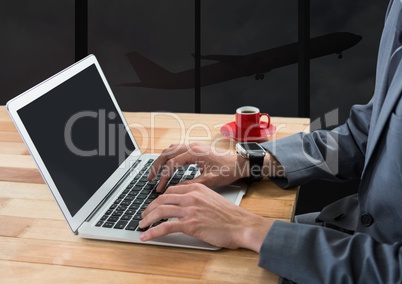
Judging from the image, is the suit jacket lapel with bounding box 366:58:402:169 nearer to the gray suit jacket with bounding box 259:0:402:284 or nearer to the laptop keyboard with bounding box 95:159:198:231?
the gray suit jacket with bounding box 259:0:402:284

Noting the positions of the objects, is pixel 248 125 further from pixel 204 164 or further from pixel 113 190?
pixel 113 190

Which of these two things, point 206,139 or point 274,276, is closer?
point 274,276

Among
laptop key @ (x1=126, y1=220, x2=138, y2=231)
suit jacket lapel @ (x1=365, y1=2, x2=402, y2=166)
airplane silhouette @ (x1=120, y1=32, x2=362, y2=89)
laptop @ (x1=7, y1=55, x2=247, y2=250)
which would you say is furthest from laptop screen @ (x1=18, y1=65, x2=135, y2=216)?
airplane silhouette @ (x1=120, y1=32, x2=362, y2=89)

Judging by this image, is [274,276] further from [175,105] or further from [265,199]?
[175,105]

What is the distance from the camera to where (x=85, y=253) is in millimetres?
1167

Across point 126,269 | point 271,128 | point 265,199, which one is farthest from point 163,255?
point 271,128

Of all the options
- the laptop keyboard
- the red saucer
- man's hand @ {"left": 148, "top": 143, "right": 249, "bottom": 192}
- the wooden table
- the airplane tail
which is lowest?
the wooden table

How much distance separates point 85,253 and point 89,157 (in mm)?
285

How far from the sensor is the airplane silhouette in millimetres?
3344

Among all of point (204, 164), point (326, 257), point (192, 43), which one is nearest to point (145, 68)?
point (192, 43)

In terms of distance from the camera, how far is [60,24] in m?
3.58

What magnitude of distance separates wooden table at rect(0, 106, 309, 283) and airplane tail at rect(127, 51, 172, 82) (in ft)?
6.98

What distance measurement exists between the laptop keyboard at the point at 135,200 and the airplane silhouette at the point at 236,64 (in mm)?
1965

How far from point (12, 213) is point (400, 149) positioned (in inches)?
33.6
